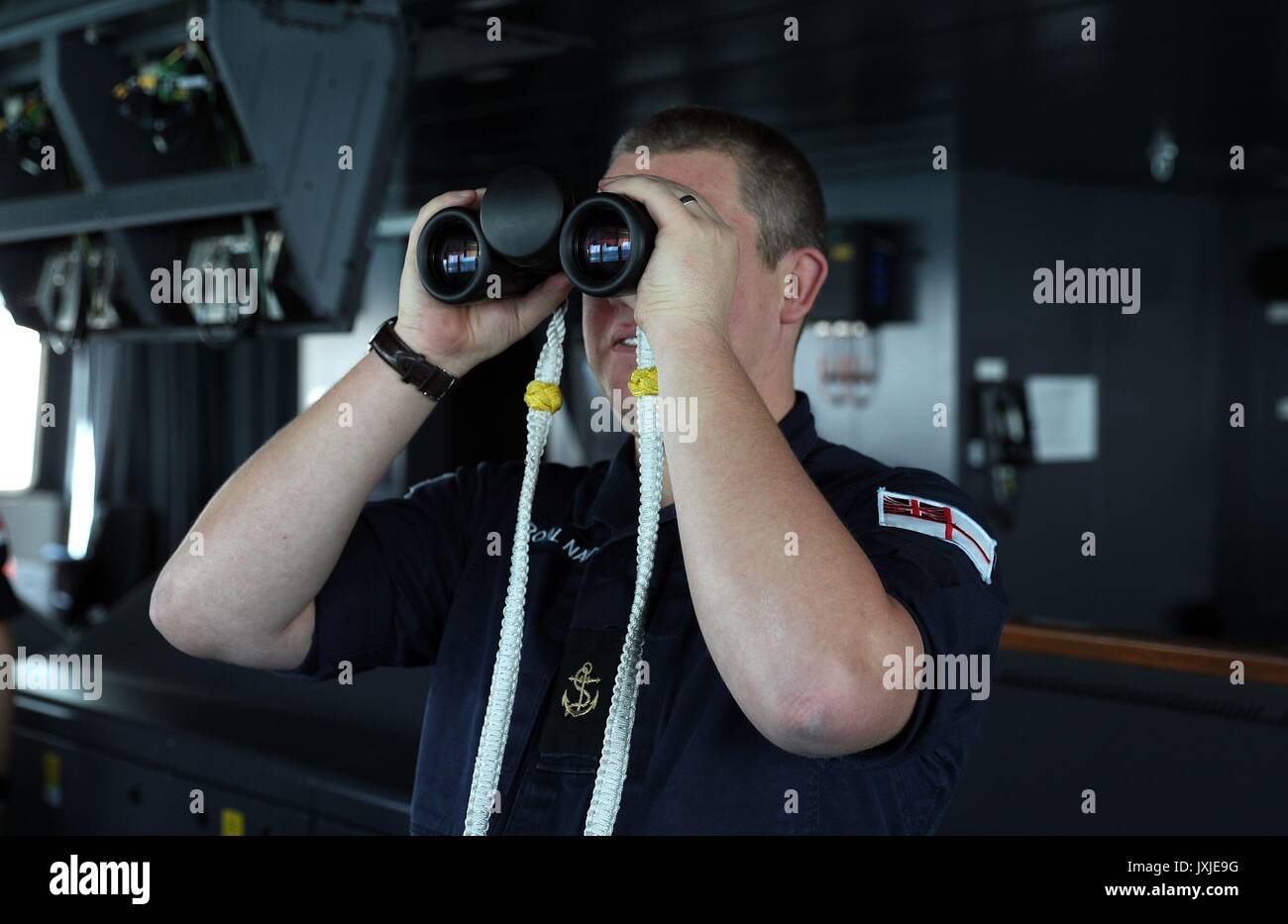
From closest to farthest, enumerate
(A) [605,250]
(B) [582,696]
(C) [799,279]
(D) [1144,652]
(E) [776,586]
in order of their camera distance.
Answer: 1. (E) [776,586]
2. (A) [605,250]
3. (B) [582,696]
4. (C) [799,279]
5. (D) [1144,652]

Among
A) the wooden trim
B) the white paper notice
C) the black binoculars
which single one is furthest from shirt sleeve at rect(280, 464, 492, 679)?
the white paper notice

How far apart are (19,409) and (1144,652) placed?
6324mm

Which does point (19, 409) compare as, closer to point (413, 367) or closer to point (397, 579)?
point (397, 579)

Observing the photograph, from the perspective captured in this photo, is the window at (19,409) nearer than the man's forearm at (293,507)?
No

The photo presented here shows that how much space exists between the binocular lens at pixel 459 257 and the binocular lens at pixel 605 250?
138 millimetres

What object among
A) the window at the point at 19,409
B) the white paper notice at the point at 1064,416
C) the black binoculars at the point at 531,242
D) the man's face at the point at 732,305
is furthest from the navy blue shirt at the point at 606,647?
the window at the point at 19,409

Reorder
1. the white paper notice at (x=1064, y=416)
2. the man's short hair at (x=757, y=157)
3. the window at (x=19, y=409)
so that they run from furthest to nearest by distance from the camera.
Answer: the window at (x=19, y=409)
the white paper notice at (x=1064, y=416)
the man's short hair at (x=757, y=157)

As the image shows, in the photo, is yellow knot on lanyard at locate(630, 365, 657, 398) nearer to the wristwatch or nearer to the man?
the man

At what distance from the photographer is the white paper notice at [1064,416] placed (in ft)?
17.6

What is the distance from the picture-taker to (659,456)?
116 cm

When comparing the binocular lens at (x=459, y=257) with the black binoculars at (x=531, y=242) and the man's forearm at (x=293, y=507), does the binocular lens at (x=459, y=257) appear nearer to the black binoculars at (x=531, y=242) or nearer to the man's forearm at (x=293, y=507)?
the black binoculars at (x=531, y=242)

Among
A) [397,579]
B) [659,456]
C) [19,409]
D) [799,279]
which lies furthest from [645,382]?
[19,409]

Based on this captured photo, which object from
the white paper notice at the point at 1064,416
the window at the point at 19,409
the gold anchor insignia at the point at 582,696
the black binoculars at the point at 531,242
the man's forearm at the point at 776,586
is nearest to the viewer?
the man's forearm at the point at 776,586

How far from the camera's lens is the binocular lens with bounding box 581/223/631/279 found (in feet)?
3.61
